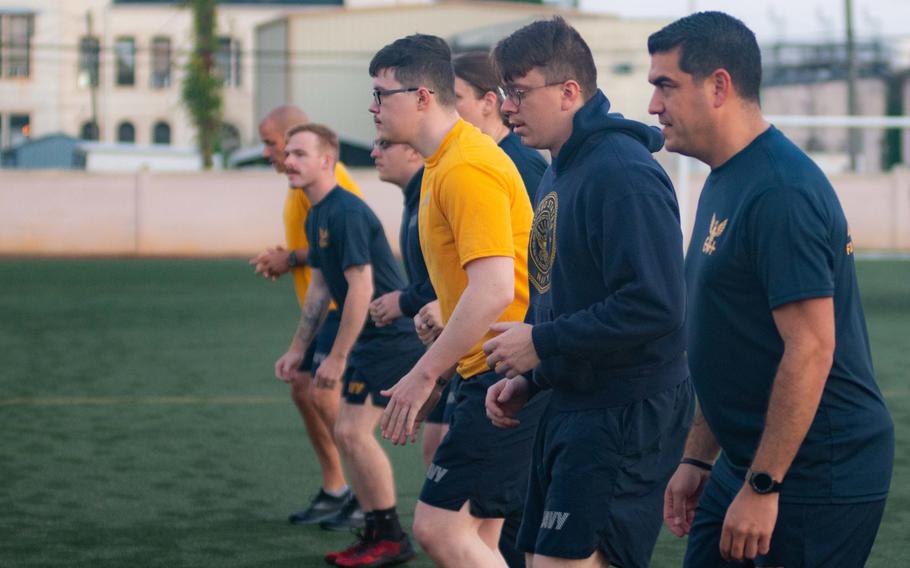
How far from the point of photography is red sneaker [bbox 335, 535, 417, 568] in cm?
602

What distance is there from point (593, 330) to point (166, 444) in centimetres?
607

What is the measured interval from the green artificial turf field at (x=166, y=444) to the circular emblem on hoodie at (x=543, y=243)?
2.49 metres

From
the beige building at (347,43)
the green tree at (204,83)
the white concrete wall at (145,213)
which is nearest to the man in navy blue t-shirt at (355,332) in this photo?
the white concrete wall at (145,213)

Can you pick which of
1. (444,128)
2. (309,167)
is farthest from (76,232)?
(444,128)

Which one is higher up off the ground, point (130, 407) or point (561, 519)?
point (561, 519)

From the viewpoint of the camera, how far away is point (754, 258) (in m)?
3.06

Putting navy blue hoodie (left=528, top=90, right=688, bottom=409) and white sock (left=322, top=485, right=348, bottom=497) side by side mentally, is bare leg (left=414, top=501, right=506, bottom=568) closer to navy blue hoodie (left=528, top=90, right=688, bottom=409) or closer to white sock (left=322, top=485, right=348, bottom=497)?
navy blue hoodie (left=528, top=90, right=688, bottom=409)

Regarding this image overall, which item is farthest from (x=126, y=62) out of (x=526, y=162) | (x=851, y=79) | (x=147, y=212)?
(x=526, y=162)

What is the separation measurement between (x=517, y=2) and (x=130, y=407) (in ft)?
157

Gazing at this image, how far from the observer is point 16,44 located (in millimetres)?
59250

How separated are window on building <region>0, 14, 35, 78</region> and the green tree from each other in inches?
715

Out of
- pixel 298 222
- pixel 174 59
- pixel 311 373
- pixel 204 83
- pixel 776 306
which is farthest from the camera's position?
pixel 174 59

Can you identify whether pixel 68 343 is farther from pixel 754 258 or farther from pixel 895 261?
pixel 895 261

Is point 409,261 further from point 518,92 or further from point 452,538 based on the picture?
point 518,92
